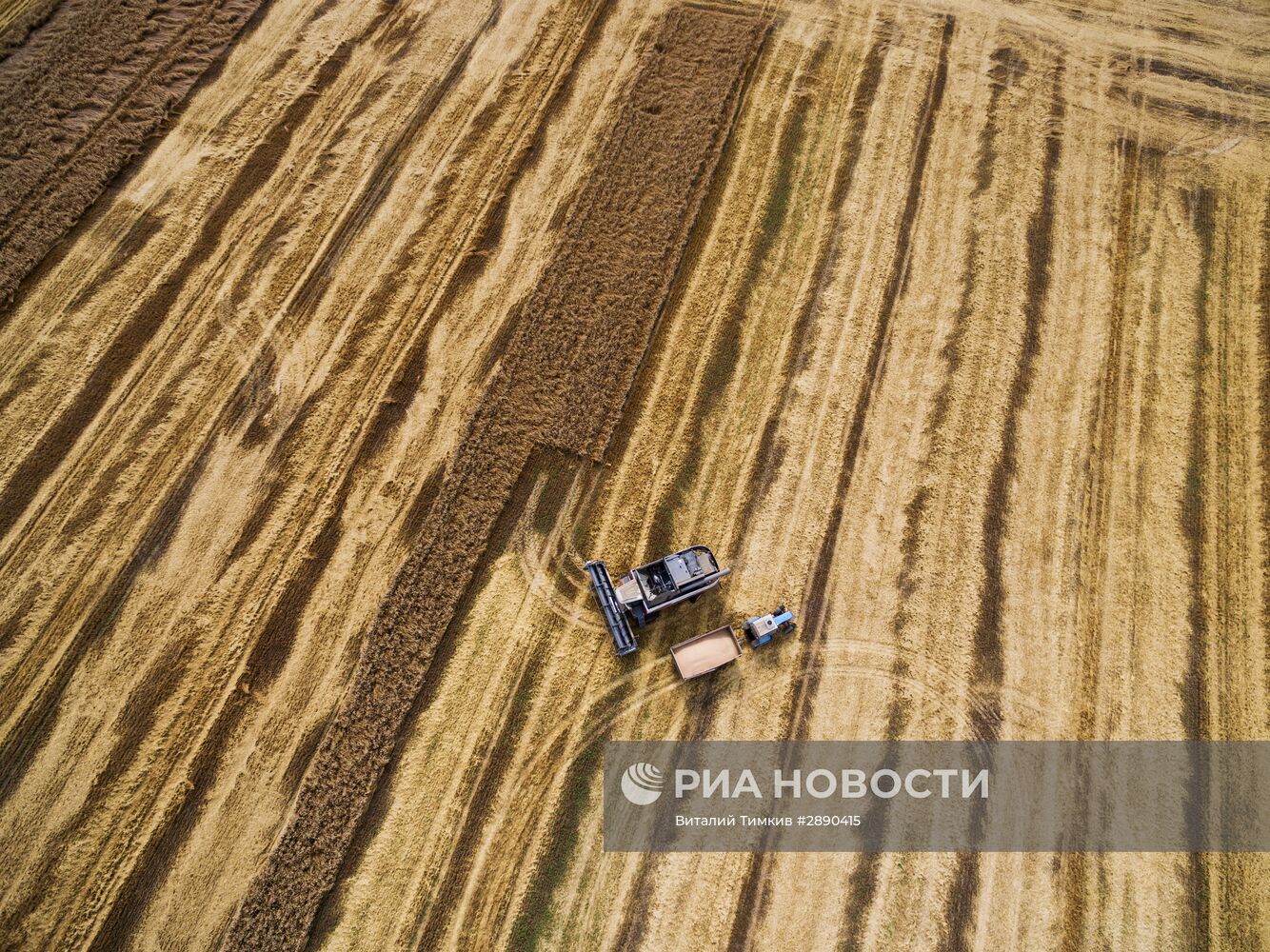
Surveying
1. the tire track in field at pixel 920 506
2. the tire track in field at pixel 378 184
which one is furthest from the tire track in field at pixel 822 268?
the tire track in field at pixel 378 184

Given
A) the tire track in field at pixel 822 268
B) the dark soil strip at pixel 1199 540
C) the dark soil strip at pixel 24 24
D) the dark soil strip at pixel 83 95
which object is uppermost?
the dark soil strip at pixel 24 24

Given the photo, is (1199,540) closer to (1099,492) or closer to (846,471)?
(1099,492)

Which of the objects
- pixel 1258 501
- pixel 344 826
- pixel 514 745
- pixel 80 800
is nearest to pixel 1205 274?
pixel 1258 501

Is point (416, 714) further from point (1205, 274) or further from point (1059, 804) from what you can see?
point (1205, 274)

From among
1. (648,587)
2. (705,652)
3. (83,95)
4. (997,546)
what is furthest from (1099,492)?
(83,95)

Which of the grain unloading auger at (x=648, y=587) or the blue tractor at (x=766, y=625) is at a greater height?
the grain unloading auger at (x=648, y=587)

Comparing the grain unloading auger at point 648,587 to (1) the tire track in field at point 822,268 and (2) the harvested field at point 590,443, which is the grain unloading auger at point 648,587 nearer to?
(2) the harvested field at point 590,443

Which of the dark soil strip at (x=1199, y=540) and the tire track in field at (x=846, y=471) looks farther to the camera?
the dark soil strip at (x=1199, y=540)

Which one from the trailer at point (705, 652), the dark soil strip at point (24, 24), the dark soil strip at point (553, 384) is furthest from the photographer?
the dark soil strip at point (24, 24)
